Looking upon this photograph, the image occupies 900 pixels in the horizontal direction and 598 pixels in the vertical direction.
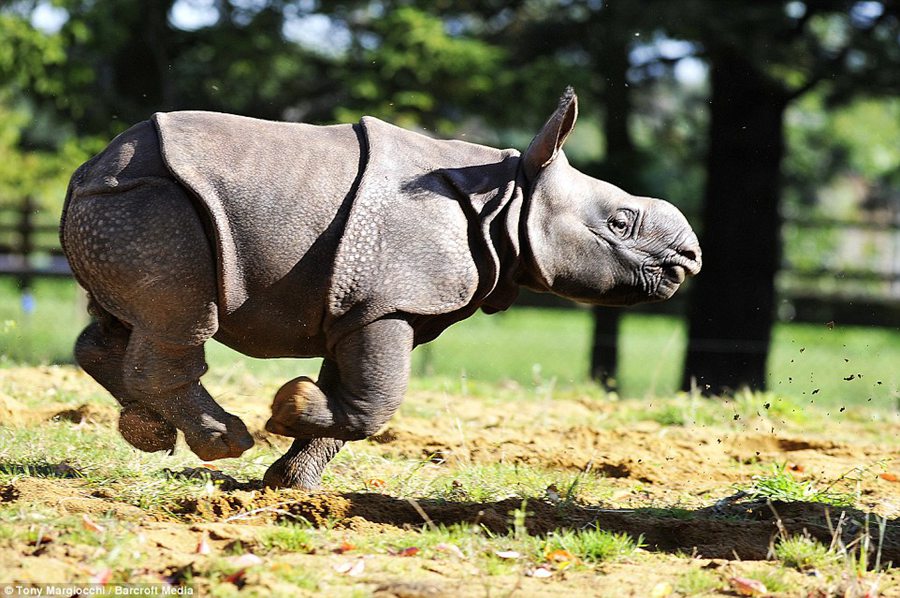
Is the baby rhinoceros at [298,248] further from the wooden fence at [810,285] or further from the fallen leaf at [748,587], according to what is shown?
the wooden fence at [810,285]

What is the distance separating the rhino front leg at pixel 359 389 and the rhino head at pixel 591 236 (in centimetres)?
73

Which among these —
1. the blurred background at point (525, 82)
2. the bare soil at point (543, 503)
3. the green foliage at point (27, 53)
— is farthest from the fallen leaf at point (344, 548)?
the green foliage at point (27, 53)

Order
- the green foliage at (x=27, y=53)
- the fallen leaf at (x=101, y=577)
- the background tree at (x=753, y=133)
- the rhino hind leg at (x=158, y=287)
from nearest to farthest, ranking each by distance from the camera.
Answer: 1. the fallen leaf at (x=101, y=577)
2. the rhino hind leg at (x=158, y=287)
3. the green foliage at (x=27, y=53)
4. the background tree at (x=753, y=133)

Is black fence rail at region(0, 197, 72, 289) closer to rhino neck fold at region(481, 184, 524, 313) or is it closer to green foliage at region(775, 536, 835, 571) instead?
rhino neck fold at region(481, 184, 524, 313)

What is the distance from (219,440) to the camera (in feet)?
15.0

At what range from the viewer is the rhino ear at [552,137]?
4.59m

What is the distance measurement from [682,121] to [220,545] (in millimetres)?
12294

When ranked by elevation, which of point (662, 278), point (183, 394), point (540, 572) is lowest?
point (540, 572)

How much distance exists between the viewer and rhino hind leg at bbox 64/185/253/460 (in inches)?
169

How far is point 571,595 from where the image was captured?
3.70 meters

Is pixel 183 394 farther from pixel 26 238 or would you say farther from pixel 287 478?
pixel 26 238

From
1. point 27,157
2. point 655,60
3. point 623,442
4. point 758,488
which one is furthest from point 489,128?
point 758,488

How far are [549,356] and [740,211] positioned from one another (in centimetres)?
506

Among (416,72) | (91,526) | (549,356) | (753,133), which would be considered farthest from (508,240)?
(549,356)
